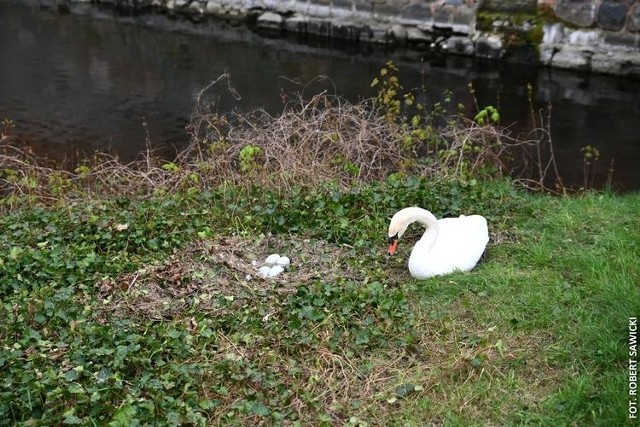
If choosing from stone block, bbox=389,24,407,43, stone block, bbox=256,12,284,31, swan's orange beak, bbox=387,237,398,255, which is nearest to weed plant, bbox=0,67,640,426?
swan's orange beak, bbox=387,237,398,255

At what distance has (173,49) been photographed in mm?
12945

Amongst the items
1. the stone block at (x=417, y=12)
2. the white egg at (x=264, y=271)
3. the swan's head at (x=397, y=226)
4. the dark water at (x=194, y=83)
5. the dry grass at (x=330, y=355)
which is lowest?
the dark water at (x=194, y=83)

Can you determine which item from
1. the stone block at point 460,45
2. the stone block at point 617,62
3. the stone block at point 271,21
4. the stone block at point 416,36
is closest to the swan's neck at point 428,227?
the stone block at point 617,62

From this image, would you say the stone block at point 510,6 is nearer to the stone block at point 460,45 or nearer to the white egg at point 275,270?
the stone block at point 460,45

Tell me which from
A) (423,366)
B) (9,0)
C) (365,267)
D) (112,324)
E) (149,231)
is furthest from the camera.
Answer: (9,0)

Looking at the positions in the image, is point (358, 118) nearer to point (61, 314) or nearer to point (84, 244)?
point (84, 244)

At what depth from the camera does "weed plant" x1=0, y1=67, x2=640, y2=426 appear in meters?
3.50

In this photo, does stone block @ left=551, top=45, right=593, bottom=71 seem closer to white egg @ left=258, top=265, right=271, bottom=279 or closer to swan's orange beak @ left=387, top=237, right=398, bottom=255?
swan's orange beak @ left=387, top=237, right=398, bottom=255

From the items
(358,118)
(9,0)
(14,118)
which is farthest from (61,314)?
(9,0)

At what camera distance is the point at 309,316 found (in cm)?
414

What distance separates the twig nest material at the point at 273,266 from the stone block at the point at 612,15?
843 centimetres

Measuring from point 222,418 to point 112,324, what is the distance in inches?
37.2

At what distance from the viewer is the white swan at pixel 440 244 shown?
15.2ft

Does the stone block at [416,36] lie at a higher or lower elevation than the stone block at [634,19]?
lower
